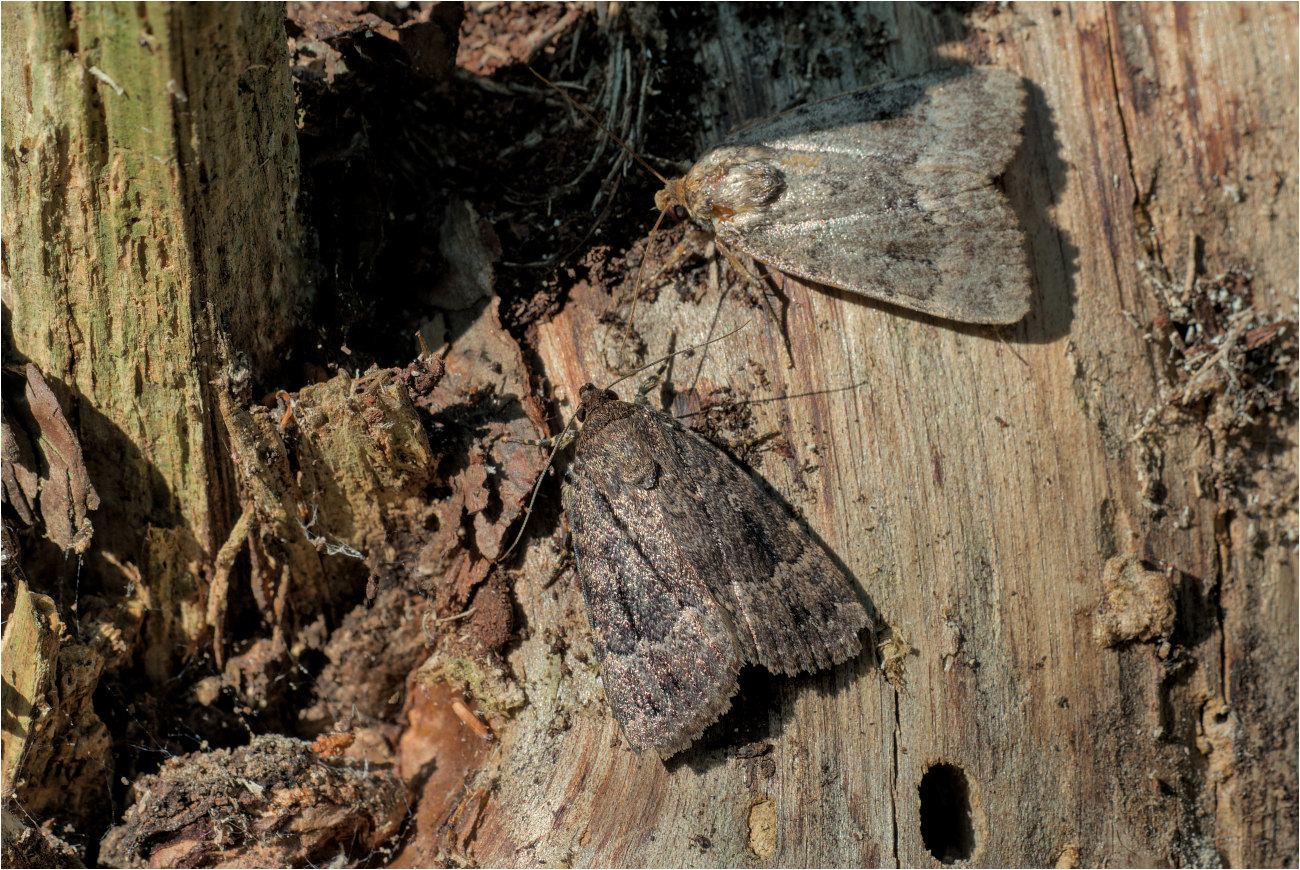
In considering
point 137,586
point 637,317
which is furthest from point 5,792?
point 637,317

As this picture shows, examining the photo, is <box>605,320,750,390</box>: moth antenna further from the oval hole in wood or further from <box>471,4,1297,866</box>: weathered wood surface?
the oval hole in wood

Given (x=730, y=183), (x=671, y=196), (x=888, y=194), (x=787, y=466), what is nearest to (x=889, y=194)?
(x=888, y=194)

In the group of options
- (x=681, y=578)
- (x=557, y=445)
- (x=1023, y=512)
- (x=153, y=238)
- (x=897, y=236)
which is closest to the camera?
(x=153, y=238)

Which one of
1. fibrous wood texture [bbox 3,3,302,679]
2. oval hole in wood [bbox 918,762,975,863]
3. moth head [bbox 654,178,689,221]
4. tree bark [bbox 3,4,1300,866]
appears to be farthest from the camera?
moth head [bbox 654,178,689,221]

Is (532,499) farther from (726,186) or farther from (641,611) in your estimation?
(726,186)

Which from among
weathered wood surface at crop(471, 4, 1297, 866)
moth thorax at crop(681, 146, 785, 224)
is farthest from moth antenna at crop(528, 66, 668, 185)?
weathered wood surface at crop(471, 4, 1297, 866)

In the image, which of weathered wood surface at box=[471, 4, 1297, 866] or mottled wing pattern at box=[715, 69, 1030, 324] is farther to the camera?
mottled wing pattern at box=[715, 69, 1030, 324]

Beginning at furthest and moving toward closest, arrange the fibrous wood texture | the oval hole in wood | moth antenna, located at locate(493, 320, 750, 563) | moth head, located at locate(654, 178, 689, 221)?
moth head, located at locate(654, 178, 689, 221)
moth antenna, located at locate(493, 320, 750, 563)
the oval hole in wood
the fibrous wood texture

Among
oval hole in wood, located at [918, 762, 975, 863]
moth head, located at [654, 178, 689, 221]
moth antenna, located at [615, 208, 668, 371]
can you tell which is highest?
moth head, located at [654, 178, 689, 221]
